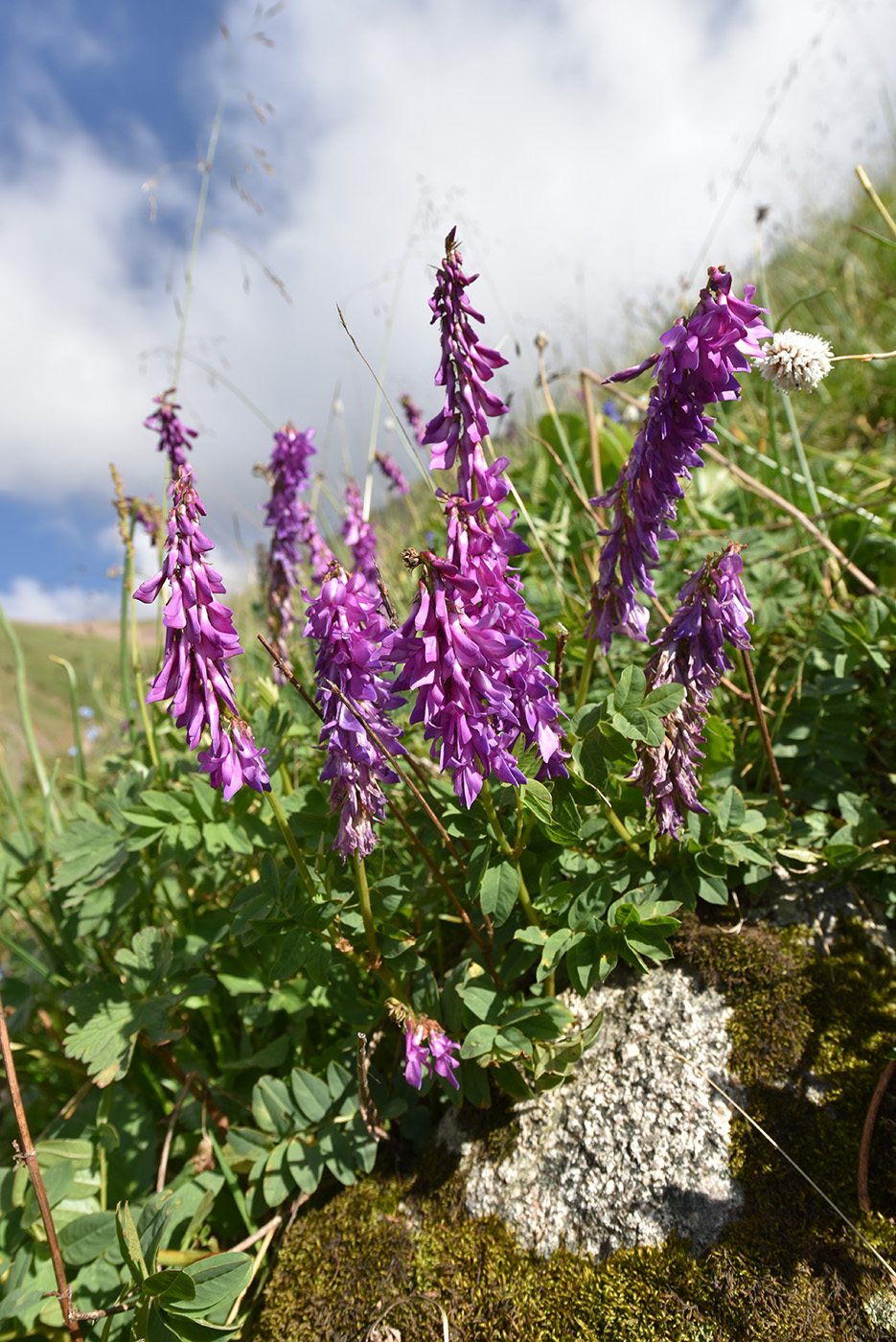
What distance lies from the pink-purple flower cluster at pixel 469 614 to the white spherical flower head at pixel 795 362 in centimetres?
75

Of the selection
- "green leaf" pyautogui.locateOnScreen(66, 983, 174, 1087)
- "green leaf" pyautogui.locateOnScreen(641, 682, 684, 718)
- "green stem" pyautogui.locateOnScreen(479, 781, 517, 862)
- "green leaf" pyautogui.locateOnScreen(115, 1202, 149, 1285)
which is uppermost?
"green leaf" pyautogui.locateOnScreen(641, 682, 684, 718)

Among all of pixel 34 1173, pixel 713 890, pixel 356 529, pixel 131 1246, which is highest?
pixel 356 529

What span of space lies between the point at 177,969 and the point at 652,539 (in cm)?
174

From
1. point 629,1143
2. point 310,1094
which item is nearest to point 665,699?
point 629,1143

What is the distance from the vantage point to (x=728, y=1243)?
161 centimetres

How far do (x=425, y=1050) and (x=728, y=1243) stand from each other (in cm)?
74

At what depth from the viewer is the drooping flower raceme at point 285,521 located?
3.38 meters

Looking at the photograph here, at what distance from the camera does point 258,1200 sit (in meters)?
2.03

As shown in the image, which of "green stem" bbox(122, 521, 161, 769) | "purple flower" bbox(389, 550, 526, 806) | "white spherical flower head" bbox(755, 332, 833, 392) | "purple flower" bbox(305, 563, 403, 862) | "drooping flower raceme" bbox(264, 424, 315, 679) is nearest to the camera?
"purple flower" bbox(389, 550, 526, 806)

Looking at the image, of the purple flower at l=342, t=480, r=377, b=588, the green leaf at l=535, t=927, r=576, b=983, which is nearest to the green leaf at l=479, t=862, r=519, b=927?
the green leaf at l=535, t=927, r=576, b=983

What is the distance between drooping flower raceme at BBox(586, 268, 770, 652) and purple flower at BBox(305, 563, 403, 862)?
1.90 feet

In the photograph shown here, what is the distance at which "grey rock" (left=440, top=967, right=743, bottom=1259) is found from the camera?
170 centimetres

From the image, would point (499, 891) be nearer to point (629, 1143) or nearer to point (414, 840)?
point (414, 840)

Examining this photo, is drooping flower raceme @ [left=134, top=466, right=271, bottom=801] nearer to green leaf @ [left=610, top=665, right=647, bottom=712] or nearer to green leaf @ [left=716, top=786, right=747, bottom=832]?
green leaf @ [left=610, top=665, right=647, bottom=712]
